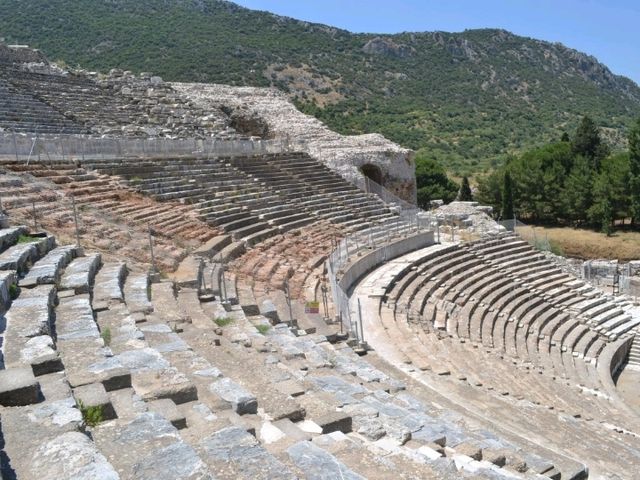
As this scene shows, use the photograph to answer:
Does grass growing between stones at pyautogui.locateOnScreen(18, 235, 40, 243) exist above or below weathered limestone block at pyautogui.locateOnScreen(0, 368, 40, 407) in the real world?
above

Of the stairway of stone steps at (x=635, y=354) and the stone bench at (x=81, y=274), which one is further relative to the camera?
the stairway of stone steps at (x=635, y=354)

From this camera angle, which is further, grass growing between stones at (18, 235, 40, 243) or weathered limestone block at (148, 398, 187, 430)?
Result: grass growing between stones at (18, 235, 40, 243)

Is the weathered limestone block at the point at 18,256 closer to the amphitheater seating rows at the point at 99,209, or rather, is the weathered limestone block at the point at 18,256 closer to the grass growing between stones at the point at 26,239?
the grass growing between stones at the point at 26,239

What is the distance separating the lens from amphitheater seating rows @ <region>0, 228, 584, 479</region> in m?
3.01

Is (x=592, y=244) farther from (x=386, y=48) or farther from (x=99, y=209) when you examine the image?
(x=386, y=48)

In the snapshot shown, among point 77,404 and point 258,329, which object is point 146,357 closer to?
point 77,404

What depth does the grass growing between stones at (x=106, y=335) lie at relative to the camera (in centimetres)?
508

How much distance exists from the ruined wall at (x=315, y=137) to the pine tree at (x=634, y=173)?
13375 millimetres

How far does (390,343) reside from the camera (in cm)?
1036

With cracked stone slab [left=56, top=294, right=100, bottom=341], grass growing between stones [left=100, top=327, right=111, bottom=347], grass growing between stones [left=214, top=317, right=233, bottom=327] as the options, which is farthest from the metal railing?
grass growing between stones [left=100, top=327, right=111, bottom=347]

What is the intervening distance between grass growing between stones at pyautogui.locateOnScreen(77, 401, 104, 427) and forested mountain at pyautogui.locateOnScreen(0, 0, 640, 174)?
48731mm

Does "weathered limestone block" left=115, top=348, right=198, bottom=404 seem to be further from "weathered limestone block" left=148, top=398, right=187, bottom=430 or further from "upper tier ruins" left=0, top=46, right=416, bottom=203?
"upper tier ruins" left=0, top=46, right=416, bottom=203

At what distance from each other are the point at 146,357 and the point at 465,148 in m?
56.6

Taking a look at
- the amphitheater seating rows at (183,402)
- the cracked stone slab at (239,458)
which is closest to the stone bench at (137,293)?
the amphitheater seating rows at (183,402)
